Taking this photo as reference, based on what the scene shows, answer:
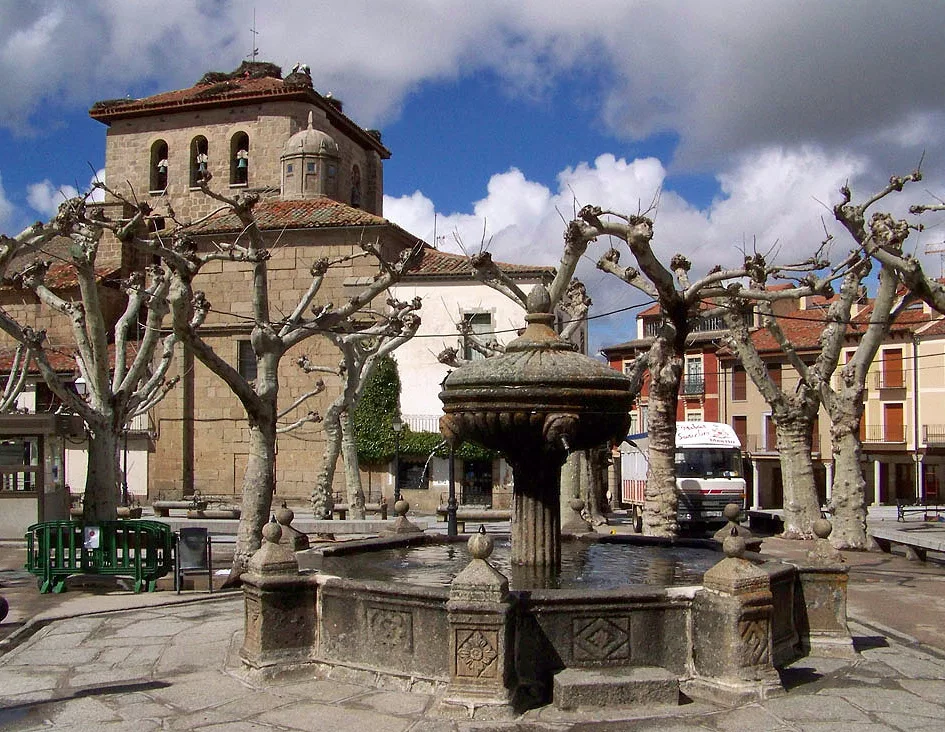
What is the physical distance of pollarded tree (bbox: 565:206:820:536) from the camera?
567 inches

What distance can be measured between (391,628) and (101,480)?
9022 millimetres

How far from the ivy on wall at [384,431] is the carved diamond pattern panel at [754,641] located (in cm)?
2469

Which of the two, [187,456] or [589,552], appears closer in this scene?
[589,552]

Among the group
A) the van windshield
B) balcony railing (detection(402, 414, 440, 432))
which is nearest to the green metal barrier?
the van windshield

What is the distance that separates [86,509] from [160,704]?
8535 millimetres

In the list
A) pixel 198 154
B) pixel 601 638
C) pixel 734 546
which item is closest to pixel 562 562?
pixel 601 638

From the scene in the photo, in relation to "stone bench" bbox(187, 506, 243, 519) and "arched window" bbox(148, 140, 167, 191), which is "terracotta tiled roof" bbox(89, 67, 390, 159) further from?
"stone bench" bbox(187, 506, 243, 519)

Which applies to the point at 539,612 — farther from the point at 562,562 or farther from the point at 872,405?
the point at 872,405

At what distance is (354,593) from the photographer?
7375mm

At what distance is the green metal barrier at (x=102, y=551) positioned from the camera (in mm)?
12648

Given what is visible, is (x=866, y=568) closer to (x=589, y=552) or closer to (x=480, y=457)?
(x=589, y=552)

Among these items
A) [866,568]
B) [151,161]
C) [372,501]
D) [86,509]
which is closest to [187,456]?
[372,501]

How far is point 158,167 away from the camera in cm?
3919

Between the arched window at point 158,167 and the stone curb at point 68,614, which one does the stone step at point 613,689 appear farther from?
the arched window at point 158,167
